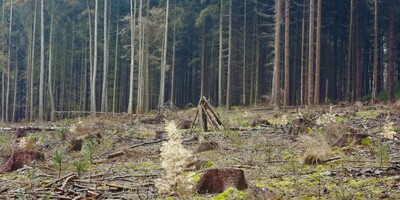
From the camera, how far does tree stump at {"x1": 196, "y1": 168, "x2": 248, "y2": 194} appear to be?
204 inches

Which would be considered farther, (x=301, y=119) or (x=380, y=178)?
(x=301, y=119)

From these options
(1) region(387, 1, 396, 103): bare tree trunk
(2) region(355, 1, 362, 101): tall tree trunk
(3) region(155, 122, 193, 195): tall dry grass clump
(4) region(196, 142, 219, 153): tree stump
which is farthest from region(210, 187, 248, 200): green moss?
(2) region(355, 1, 362, 101): tall tree trunk

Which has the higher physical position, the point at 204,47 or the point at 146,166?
the point at 204,47

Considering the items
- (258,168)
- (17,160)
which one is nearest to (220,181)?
(258,168)

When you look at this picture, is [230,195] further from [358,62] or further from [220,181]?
[358,62]

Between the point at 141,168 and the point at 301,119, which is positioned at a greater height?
the point at 301,119

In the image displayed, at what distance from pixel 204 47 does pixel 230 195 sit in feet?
108

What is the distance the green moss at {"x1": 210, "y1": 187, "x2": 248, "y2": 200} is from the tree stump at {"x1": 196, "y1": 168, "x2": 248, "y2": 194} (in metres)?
0.11

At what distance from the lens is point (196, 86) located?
154 ft

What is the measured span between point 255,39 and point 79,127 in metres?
24.0

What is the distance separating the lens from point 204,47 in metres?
37.3

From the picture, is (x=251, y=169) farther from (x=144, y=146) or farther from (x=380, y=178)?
(x=144, y=146)

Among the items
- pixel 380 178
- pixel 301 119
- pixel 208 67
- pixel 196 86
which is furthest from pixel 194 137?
pixel 196 86

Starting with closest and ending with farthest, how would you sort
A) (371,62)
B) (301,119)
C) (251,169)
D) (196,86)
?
(251,169) < (301,119) < (371,62) < (196,86)
